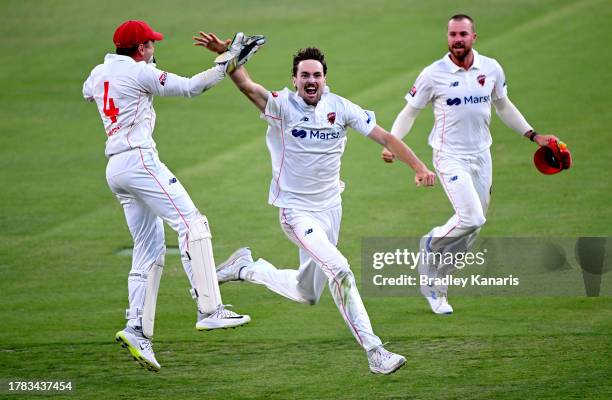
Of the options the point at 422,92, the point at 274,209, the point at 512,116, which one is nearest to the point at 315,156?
the point at 422,92

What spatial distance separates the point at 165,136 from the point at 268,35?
6.91 metres

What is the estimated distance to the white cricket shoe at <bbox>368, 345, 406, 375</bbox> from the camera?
1017 cm

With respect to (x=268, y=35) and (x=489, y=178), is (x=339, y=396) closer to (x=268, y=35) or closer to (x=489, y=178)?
(x=489, y=178)

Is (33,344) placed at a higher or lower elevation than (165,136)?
lower

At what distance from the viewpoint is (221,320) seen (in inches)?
419

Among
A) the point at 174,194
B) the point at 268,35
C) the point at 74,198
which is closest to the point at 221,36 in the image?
the point at 268,35

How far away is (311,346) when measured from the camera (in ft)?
39.2

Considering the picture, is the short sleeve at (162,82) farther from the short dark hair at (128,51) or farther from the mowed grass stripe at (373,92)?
the mowed grass stripe at (373,92)

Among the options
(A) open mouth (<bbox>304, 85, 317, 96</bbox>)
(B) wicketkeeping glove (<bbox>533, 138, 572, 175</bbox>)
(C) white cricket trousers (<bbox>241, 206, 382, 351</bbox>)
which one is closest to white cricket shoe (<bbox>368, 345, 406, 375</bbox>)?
(C) white cricket trousers (<bbox>241, 206, 382, 351</bbox>)

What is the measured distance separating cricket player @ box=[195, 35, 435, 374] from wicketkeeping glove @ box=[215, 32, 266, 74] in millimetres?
192

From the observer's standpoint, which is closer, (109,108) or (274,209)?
(109,108)

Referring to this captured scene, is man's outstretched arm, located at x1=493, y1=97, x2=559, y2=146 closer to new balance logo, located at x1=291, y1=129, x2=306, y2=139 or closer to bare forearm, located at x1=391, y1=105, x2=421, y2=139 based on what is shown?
bare forearm, located at x1=391, y1=105, x2=421, y2=139

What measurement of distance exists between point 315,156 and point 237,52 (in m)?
1.34

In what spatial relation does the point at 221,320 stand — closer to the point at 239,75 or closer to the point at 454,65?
the point at 239,75
